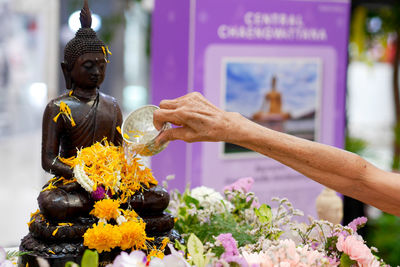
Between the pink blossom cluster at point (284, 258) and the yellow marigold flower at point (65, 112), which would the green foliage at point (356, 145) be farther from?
the pink blossom cluster at point (284, 258)

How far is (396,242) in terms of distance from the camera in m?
4.00

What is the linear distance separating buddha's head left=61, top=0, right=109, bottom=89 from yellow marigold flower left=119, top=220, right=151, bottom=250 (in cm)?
43

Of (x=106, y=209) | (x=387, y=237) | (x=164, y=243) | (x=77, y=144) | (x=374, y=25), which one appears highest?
(x=374, y=25)

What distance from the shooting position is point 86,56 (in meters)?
1.39

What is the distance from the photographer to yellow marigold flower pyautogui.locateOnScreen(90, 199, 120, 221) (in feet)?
4.14

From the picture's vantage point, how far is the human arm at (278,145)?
115cm

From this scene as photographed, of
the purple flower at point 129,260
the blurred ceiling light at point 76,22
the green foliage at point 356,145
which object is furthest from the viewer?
the green foliage at point 356,145

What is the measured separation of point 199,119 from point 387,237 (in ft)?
11.2

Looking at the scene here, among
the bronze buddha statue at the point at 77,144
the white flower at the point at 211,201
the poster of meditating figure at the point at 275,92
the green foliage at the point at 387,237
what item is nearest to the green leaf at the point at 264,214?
the white flower at the point at 211,201

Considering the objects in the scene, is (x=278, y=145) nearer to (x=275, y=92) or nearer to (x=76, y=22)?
(x=76, y=22)

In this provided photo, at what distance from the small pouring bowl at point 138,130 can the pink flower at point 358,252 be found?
519 mm

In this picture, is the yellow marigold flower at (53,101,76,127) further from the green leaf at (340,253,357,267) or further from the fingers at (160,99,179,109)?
the green leaf at (340,253,357,267)

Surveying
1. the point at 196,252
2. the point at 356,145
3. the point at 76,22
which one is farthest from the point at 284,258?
the point at 356,145

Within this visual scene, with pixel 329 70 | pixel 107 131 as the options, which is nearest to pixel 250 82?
pixel 329 70
